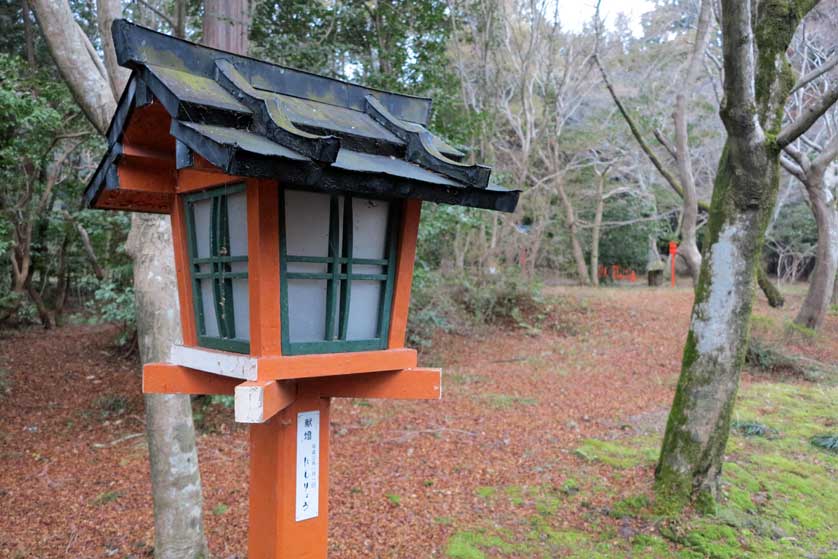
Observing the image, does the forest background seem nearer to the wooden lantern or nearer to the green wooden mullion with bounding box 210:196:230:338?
the wooden lantern

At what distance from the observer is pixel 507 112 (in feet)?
41.7

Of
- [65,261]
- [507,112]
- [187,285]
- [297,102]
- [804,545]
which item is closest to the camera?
[297,102]

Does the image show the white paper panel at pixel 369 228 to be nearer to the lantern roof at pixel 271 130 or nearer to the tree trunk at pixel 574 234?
the lantern roof at pixel 271 130

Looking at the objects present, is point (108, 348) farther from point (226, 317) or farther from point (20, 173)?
point (226, 317)

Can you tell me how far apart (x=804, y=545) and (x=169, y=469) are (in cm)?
424

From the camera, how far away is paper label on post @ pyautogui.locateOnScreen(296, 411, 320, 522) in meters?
2.19

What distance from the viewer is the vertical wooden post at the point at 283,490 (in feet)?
7.07

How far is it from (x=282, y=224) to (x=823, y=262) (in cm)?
1238

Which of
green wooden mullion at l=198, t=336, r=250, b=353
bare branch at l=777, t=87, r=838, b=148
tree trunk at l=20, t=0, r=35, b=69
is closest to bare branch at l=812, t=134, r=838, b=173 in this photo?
bare branch at l=777, t=87, r=838, b=148

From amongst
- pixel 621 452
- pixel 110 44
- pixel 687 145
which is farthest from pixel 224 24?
pixel 687 145

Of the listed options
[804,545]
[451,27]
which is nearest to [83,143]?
[451,27]

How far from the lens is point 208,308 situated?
2.15 metres

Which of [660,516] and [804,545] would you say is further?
[660,516]

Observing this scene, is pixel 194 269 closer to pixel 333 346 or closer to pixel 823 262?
pixel 333 346
